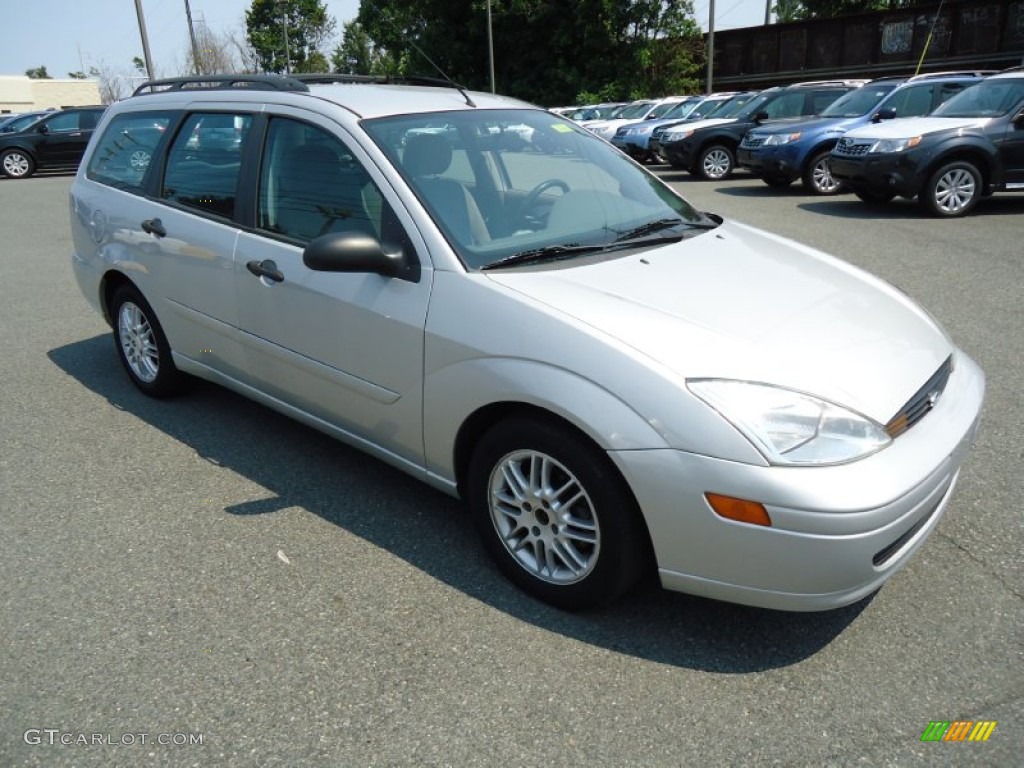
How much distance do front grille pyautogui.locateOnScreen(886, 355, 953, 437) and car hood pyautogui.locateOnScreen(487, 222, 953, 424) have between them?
29mm

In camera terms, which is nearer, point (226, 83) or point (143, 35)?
point (226, 83)

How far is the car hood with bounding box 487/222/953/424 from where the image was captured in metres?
2.57

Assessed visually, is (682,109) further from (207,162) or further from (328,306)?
(328,306)

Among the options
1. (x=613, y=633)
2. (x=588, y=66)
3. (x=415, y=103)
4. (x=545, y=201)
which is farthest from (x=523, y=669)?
(x=588, y=66)

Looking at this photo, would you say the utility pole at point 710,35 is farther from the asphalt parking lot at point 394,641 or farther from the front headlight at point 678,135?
the asphalt parking lot at point 394,641

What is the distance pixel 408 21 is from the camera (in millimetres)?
38469

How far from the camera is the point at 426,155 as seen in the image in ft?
11.0

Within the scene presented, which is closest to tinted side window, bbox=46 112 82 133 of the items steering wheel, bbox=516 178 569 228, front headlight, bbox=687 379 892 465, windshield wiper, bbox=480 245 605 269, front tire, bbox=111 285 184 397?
front tire, bbox=111 285 184 397

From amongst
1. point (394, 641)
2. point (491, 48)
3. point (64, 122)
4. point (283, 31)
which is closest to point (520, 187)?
point (394, 641)

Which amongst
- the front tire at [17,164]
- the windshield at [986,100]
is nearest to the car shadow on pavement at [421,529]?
the windshield at [986,100]

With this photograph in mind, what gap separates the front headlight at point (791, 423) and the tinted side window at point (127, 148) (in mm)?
3578

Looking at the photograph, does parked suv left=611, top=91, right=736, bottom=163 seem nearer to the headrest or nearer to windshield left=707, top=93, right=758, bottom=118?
windshield left=707, top=93, right=758, bottom=118

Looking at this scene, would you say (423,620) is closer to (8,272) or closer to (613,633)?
(613,633)

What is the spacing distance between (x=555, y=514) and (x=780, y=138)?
11.9 metres
